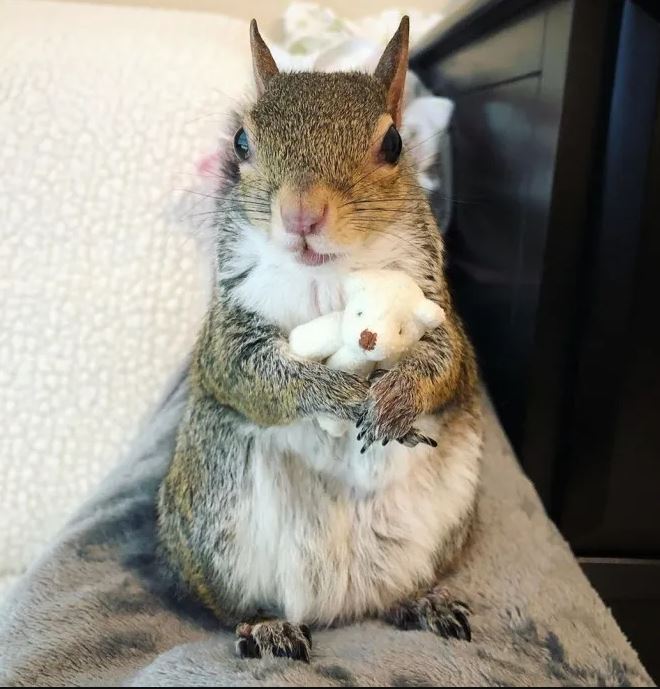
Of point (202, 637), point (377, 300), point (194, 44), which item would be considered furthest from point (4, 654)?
point (194, 44)

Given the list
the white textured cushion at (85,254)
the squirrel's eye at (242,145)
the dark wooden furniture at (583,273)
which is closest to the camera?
the squirrel's eye at (242,145)

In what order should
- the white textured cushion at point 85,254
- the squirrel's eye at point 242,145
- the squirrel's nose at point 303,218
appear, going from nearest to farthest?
the squirrel's nose at point 303,218, the squirrel's eye at point 242,145, the white textured cushion at point 85,254

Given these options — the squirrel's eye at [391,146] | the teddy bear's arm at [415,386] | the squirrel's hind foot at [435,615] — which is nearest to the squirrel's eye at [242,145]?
the squirrel's eye at [391,146]

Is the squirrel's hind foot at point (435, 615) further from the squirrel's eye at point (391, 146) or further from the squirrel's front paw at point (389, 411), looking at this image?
the squirrel's eye at point (391, 146)

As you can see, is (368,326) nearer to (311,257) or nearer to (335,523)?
(311,257)

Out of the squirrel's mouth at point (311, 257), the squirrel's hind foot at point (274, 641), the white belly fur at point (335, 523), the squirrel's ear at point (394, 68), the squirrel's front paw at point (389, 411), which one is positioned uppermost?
the squirrel's ear at point (394, 68)

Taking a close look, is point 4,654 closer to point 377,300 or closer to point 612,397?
point 377,300
